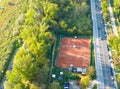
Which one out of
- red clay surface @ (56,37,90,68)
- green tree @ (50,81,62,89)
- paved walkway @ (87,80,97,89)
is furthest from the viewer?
red clay surface @ (56,37,90,68)

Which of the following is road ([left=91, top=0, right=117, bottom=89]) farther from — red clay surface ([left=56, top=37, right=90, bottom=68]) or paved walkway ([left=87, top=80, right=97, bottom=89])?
red clay surface ([left=56, top=37, right=90, bottom=68])

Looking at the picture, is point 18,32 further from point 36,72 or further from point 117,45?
point 117,45

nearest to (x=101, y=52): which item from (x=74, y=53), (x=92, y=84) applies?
(x=74, y=53)

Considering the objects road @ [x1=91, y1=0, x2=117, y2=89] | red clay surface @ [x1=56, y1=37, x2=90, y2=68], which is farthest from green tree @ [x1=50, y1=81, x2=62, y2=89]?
road @ [x1=91, y1=0, x2=117, y2=89]

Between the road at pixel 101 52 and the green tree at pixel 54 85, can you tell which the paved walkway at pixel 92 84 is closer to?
the road at pixel 101 52

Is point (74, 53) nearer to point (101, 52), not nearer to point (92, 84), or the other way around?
point (101, 52)

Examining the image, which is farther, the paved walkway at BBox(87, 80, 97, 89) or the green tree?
the paved walkway at BBox(87, 80, 97, 89)
